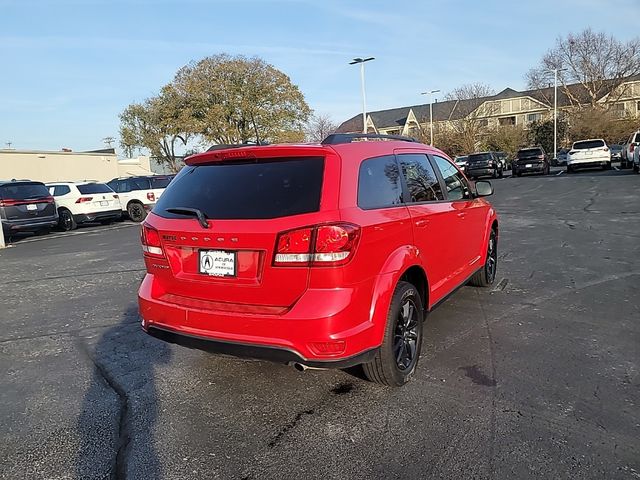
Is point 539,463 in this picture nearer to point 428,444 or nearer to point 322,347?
point 428,444

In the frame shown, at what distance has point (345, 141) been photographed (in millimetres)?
3352

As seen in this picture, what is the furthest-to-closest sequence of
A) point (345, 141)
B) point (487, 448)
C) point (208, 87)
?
point (208, 87)
point (345, 141)
point (487, 448)

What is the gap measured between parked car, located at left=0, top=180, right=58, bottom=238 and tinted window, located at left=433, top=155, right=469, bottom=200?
1241cm

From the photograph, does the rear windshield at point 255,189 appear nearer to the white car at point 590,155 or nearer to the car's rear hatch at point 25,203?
the car's rear hatch at point 25,203

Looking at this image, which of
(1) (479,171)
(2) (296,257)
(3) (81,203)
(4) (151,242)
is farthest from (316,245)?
(1) (479,171)

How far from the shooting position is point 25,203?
13.4 metres

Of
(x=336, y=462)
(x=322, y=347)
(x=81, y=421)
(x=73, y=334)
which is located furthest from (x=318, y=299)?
(x=73, y=334)

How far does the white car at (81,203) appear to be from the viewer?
52.4 feet

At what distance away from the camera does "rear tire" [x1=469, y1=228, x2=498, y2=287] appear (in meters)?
5.62

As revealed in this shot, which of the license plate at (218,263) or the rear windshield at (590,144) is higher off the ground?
the rear windshield at (590,144)

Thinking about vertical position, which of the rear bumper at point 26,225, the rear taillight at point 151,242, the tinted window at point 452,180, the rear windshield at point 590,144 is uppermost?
the rear windshield at point 590,144

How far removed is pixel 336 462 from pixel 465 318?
2.62m

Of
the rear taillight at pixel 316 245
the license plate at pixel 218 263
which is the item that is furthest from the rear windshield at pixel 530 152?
the license plate at pixel 218 263

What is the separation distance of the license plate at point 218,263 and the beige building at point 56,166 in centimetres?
3729
